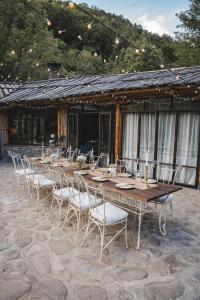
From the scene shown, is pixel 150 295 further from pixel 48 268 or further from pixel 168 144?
pixel 168 144

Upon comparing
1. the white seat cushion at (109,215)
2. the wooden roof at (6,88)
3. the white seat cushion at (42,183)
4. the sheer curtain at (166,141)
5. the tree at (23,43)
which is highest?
the tree at (23,43)

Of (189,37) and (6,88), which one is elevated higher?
(189,37)

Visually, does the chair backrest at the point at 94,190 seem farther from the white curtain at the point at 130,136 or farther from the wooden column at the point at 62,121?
the wooden column at the point at 62,121

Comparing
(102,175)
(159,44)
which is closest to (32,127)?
(102,175)

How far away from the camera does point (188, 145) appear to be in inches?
261

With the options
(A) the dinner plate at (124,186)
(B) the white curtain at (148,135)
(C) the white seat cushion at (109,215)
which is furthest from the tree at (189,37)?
(C) the white seat cushion at (109,215)

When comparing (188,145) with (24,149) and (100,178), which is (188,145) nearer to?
(100,178)

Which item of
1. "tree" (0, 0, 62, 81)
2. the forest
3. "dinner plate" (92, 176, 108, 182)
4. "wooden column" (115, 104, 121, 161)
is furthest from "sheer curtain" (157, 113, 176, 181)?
"tree" (0, 0, 62, 81)

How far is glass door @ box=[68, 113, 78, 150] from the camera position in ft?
32.6

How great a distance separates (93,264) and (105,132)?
6242 mm

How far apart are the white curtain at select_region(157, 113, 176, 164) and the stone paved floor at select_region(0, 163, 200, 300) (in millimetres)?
2861

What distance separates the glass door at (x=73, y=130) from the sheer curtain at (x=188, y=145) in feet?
14.7

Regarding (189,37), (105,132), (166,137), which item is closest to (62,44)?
(189,37)

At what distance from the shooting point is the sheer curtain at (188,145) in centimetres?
649
